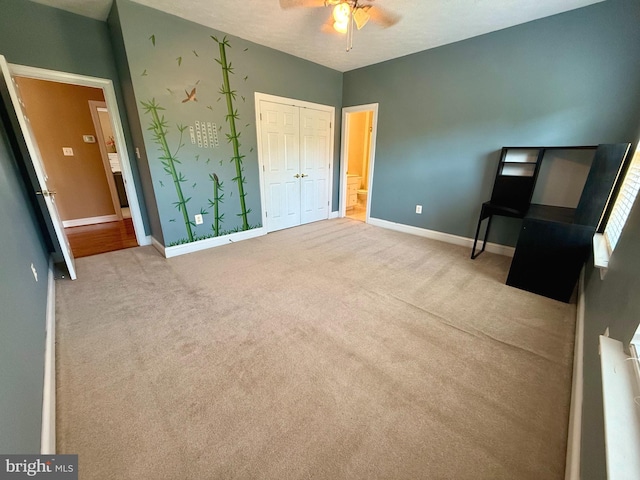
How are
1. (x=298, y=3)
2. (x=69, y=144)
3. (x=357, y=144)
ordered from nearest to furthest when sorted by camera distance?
(x=298, y=3), (x=69, y=144), (x=357, y=144)

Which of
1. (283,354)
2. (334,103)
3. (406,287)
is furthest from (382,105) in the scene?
(283,354)

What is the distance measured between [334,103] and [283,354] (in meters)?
4.29

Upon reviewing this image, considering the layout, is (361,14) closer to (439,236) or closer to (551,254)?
(551,254)

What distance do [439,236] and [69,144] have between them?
623 cm

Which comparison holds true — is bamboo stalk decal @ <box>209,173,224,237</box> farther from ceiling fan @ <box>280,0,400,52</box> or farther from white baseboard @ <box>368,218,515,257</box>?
white baseboard @ <box>368,218,515,257</box>

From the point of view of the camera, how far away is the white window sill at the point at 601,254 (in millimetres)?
1595

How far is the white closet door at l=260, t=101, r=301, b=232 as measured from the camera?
3752 mm

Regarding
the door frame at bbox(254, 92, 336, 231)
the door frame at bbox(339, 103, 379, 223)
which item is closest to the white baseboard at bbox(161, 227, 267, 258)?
the door frame at bbox(254, 92, 336, 231)

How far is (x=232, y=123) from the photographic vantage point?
3357 mm

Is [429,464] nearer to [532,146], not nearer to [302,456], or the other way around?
[302,456]

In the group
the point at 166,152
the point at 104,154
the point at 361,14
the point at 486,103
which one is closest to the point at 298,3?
the point at 361,14

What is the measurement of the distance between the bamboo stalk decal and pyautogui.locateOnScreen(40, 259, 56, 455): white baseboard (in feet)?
5.84

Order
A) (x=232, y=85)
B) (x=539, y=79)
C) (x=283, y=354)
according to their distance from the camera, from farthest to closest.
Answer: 1. (x=232, y=85)
2. (x=539, y=79)
3. (x=283, y=354)

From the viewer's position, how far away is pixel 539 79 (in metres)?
2.71
